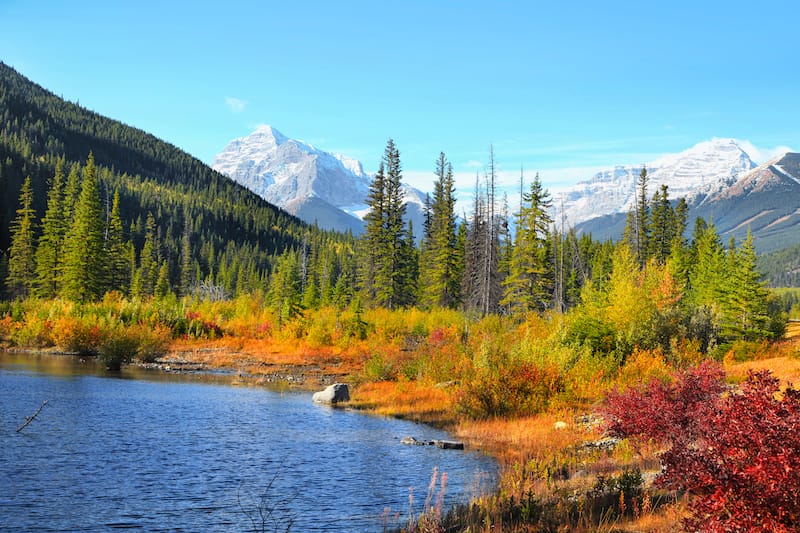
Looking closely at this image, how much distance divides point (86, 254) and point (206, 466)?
59644 mm

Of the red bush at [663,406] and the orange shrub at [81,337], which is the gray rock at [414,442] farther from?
the orange shrub at [81,337]

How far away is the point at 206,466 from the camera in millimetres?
16984

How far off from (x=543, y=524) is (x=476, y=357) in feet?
52.7

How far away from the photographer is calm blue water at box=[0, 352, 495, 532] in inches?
506

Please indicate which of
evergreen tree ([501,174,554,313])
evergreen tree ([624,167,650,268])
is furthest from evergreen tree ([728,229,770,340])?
evergreen tree ([624,167,650,268])

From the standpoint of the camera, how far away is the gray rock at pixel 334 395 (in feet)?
98.4

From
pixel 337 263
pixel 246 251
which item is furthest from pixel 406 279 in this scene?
pixel 246 251

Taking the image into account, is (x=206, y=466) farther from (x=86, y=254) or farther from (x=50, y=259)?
(x=50, y=259)

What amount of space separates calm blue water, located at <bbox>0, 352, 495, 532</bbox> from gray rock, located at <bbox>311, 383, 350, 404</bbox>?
1467 mm

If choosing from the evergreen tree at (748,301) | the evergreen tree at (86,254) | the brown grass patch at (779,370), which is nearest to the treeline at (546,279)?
the evergreen tree at (748,301)

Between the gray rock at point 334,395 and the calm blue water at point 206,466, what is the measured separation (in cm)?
147

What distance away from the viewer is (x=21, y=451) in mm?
17125

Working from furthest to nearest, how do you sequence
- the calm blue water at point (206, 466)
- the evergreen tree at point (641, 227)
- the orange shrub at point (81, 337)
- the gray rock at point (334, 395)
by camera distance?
the evergreen tree at point (641, 227) < the orange shrub at point (81, 337) < the gray rock at point (334, 395) < the calm blue water at point (206, 466)

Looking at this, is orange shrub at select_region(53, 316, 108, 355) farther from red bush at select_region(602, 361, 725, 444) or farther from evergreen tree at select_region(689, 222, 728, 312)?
evergreen tree at select_region(689, 222, 728, 312)
